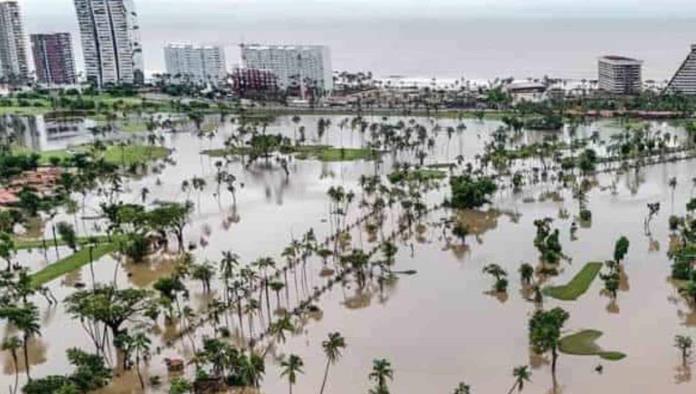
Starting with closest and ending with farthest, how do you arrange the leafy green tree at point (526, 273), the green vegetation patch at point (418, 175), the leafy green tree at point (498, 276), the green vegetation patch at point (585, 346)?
1. the green vegetation patch at point (585, 346)
2. the leafy green tree at point (498, 276)
3. the leafy green tree at point (526, 273)
4. the green vegetation patch at point (418, 175)

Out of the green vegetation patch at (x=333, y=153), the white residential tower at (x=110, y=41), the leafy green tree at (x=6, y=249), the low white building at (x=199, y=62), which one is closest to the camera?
the leafy green tree at (x=6, y=249)

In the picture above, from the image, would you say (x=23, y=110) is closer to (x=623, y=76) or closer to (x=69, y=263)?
(x=69, y=263)

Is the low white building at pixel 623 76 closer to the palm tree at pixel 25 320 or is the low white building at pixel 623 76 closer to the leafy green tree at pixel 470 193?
the leafy green tree at pixel 470 193

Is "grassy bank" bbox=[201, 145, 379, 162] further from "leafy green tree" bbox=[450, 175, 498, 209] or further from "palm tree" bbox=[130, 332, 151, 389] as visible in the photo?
"palm tree" bbox=[130, 332, 151, 389]

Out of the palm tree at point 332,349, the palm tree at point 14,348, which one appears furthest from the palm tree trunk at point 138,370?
the palm tree at point 332,349

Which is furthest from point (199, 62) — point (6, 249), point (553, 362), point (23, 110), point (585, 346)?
point (553, 362)

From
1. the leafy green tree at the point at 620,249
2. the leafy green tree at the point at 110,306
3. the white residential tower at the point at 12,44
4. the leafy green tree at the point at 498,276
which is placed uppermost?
the white residential tower at the point at 12,44

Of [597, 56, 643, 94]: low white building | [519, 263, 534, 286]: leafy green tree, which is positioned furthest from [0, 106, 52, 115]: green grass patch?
[519, 263, 534, 286]: leafy green tree
